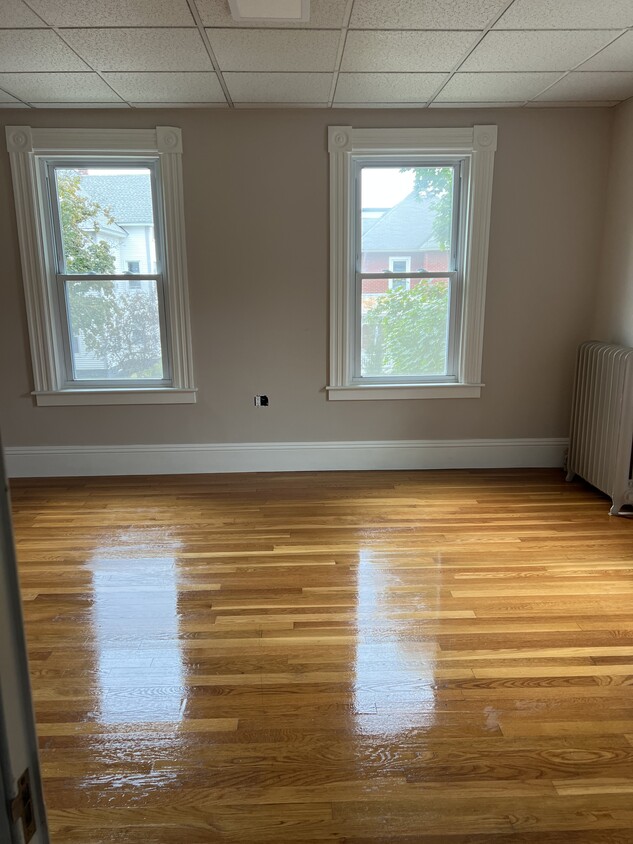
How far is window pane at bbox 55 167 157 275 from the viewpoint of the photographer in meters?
4.06

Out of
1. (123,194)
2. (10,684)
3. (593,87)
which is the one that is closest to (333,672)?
(10,684)

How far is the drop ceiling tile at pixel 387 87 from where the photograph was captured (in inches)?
130

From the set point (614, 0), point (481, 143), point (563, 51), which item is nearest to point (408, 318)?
point (481, 143)

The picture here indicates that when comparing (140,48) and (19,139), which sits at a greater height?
(140,48)

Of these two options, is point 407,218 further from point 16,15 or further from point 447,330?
point 16,15

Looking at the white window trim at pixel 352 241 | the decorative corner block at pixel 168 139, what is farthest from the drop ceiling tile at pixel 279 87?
the decorative corner block at pixel 168 139

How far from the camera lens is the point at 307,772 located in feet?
5.49

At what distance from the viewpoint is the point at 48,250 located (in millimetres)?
4055

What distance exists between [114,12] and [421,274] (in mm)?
2508

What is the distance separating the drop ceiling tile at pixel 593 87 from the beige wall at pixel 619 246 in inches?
7.6

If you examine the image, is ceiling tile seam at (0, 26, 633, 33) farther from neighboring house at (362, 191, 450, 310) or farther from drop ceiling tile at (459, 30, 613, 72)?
neighboring house at (362, 191, 450, 310)

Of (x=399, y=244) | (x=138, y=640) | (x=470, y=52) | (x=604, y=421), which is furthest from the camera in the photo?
(x=399, y=244)

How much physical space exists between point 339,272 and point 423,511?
1825 mm

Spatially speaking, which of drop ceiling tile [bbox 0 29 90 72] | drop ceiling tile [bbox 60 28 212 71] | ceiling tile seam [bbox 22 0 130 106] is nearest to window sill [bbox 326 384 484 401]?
drop ceiling tile [bbox 60 28 212 71]
